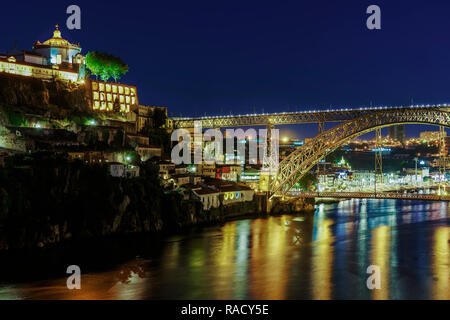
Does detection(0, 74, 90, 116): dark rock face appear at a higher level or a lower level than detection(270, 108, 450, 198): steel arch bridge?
higher

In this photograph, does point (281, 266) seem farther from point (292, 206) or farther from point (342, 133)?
point (292, 206)

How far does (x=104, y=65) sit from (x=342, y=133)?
1311 cm

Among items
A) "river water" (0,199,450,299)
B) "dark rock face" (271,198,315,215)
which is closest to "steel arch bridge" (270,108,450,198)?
"dark rock face" (271,198,315,215)

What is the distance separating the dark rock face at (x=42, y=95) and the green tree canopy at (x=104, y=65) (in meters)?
2.41

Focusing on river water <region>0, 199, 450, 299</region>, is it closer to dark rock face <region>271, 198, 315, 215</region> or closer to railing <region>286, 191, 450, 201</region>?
railing <region>286, 191, 450, 201</region>

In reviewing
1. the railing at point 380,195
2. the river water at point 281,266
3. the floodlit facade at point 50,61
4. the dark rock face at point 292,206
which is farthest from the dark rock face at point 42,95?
the railing at point 380,195

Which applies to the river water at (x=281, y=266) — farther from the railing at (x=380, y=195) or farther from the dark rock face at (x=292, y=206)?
the dark rock face at (x=292, y=206)

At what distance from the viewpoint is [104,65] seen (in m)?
25.4

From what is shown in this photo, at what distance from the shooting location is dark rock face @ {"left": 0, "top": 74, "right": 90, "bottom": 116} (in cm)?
1948

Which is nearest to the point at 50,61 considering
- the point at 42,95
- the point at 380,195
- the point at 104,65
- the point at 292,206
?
the point at 104,65

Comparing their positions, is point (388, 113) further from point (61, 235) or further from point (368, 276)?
point (61, 235)

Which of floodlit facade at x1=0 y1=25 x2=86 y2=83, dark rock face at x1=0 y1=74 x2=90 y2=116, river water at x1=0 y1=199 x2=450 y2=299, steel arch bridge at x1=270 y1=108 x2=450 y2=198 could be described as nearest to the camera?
river water at x1=0 y1=199 x2=450 y2=299

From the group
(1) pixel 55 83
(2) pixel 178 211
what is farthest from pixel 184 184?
(1) pixel 55 83

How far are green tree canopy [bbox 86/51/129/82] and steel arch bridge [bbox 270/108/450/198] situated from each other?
10.7 metres
